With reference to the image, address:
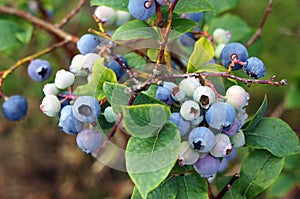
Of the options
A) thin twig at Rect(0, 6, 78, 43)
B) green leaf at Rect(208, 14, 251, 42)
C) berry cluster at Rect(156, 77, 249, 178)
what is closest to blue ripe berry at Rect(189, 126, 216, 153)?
berry cluster at Rect(156, 77, 249, 178)

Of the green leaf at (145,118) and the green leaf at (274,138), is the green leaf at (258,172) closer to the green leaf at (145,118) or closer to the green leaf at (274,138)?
the green leaf at (274,138)

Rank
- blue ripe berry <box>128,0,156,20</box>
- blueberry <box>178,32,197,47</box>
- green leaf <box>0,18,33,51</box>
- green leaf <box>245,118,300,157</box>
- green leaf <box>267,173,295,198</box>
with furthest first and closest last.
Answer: green leaf <box>267,173,295,198</box>, green leaf <box>0,18,33,51</box>, blueberry <box>178,32,197,47</box>, green leaf <box>245,118,300,157</box>, blue ripe berry <box>128,0,156,20</box>

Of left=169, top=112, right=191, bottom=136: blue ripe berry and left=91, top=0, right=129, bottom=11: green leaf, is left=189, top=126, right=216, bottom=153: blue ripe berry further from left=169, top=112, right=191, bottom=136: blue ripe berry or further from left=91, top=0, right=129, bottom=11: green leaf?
left=91, top=0, right=129, bottom=11: green leaf

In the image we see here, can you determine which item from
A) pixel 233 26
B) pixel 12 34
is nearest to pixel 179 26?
pixel 233 26

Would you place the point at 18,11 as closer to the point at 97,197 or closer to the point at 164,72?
the point at 164,72

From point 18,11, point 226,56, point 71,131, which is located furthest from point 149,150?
point 18,11

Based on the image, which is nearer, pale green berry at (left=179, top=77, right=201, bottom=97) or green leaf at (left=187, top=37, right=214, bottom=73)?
pale green berry at (left=179, top=77, right=201, bottom=97)

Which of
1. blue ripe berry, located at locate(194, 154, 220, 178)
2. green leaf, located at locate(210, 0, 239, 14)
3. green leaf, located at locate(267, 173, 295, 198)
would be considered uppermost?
blue ripe berry, located at locate(194, 154, 220, 178)

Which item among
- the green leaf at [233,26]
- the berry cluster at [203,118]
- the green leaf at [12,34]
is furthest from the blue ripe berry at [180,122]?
the green leaf at [12,34]
